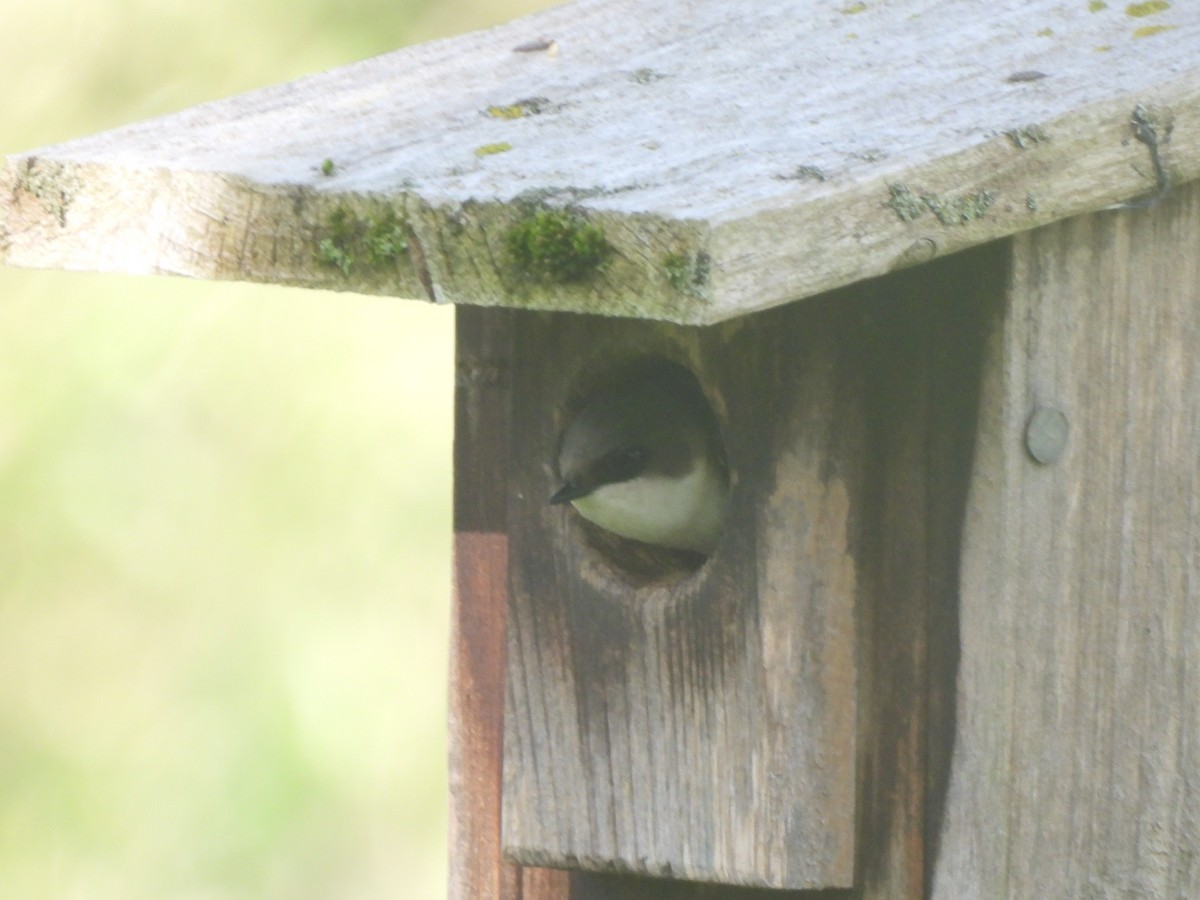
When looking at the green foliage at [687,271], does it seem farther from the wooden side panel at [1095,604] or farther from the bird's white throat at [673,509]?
the bird's white throat at [673,509]

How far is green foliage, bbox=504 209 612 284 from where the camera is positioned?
5.00 ft

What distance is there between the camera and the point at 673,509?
7.70 ft

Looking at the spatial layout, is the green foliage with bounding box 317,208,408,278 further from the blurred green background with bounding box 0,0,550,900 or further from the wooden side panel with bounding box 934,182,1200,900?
the blurred green background with bounding box 0,0,550,900

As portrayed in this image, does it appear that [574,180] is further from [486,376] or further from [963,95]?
A: [486,376]

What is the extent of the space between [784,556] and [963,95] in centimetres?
48

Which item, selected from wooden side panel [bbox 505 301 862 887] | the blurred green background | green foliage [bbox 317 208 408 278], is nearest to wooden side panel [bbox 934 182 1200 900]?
wooden side panel [bbox 505 301 862 887]

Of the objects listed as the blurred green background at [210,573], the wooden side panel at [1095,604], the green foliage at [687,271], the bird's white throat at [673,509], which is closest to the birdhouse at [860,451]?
the wooden side panel at [1095,604]

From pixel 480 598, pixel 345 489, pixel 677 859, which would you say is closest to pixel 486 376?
pixel 480 598

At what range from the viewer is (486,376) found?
2.32 m

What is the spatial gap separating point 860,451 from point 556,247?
51 centimetres

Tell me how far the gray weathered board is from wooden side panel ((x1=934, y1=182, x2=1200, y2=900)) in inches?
5.8

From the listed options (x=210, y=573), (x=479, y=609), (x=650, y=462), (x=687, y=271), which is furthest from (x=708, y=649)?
(x=210, y=573)

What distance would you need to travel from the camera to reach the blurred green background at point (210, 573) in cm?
421

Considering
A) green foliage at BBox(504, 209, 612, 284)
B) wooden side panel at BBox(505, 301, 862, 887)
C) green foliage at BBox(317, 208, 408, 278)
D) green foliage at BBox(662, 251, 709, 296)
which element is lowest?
wooden side panel at BBox(505, 301, 862, 887)
